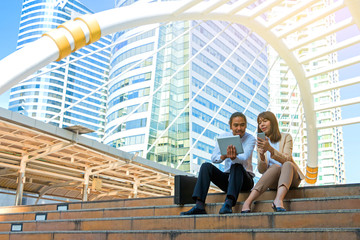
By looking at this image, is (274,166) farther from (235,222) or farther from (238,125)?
(235,222)

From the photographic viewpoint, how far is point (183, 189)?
15.2ft

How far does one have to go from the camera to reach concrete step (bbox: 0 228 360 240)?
2.93 m

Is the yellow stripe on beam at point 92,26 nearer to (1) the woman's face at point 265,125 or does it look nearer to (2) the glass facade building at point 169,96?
(1) the woman's face at point 265,125

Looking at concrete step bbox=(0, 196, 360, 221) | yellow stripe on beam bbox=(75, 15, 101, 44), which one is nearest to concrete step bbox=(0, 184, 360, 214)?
concrete step bbox=(0, 196, 360, 221)

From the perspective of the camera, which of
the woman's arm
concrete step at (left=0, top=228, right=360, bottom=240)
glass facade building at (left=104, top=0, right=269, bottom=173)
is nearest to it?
concrete step at (left=0, top=228, right=360, bottom=240)

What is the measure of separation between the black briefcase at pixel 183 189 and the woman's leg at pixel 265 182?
3.04 feet

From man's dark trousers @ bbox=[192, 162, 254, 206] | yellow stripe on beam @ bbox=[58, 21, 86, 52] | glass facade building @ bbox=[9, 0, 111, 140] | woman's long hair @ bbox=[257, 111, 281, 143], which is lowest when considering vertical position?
man's dark trousers @ bbox=[192, 162, 254, 206]

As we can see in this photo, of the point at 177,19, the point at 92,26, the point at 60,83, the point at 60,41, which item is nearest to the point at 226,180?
the point at 60,41

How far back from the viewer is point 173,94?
162 feet

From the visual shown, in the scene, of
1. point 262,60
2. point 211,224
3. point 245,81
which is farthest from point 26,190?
point 262,60

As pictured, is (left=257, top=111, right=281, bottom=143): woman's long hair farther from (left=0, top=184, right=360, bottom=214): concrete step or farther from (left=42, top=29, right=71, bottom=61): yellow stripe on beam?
(left=42, top=29, right=71, bottom=61): yellow stripe on beam

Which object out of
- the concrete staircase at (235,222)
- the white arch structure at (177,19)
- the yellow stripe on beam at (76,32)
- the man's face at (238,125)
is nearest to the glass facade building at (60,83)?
the white arch structure at (177,19)

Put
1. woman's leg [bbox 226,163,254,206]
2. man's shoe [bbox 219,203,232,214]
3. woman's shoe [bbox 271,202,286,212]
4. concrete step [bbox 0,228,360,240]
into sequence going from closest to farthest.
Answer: concrete step [bbox 0,228,360,240], woman's shoe [bbox 271,202,286,212], man's shoe [bbox 219,203,232,214], woman's leg [bbox 226,163,254,206]

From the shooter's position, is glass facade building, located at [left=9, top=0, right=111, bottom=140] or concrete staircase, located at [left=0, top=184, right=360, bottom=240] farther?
glass facade building, located at [left=9, top=0, right=111, bottom=140]
